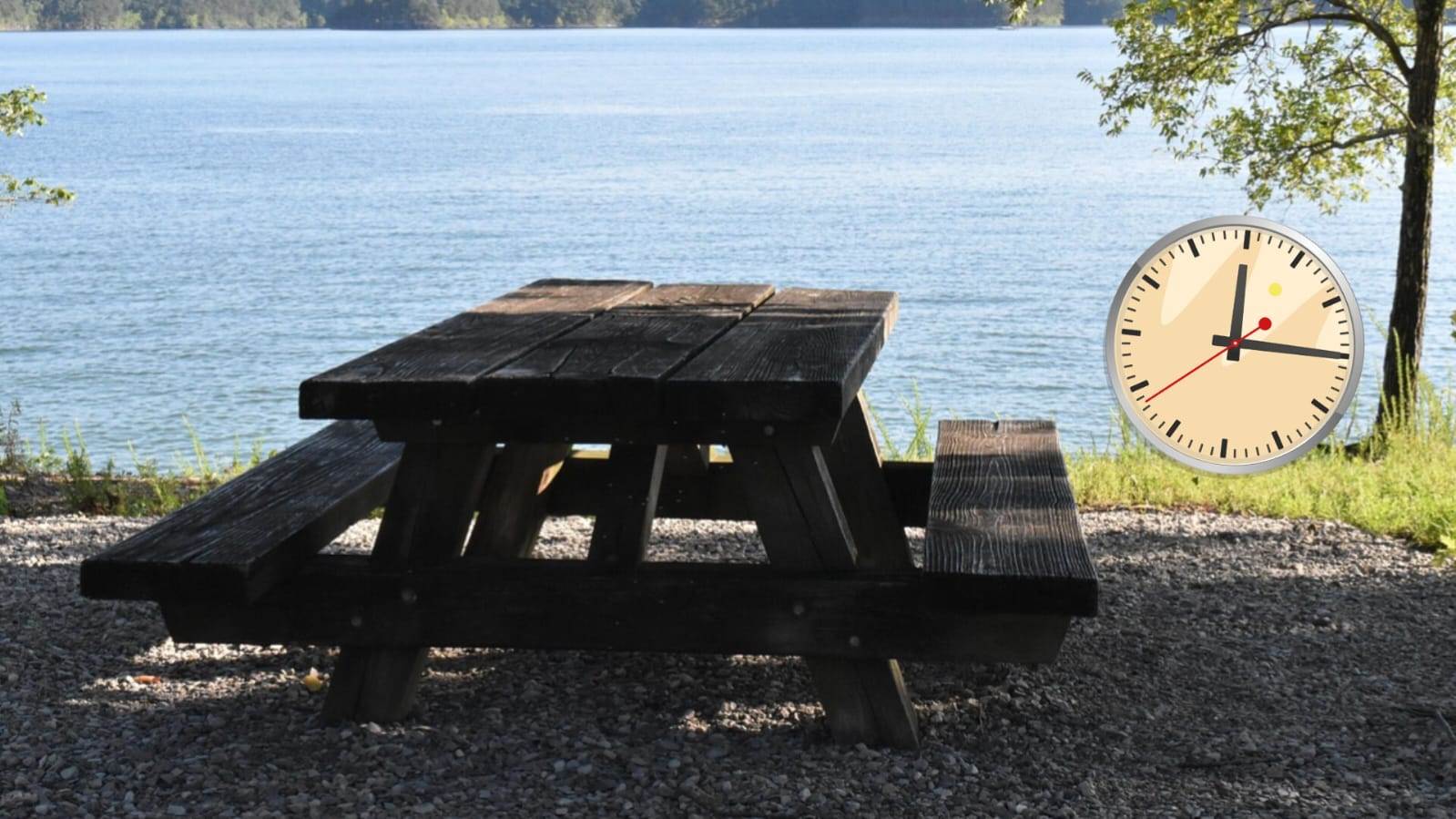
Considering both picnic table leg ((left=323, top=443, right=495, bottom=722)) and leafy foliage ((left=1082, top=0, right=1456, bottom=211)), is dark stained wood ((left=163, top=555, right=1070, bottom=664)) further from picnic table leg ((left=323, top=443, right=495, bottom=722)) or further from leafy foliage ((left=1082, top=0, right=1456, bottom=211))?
leafy foliage ((left=1082, top=0, right=1456, bottom=211))

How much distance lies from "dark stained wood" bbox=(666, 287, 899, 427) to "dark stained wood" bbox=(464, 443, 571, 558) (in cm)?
80

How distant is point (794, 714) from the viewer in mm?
3953

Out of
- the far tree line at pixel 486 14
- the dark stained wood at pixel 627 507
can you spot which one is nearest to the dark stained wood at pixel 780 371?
the dark stained wood at pixel 627 507

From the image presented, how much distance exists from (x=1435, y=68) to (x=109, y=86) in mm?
95960

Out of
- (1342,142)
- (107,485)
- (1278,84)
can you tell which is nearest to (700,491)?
(107,485)

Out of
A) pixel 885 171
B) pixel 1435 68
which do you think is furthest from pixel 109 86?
pixel 1435 68

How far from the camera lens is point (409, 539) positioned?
371 cm

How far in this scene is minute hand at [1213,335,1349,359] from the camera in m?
4.95

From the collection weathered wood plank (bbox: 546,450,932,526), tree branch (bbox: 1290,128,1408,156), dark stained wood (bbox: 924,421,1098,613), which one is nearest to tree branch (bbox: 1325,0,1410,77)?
tree branch (bbox: 1290,128,1408,156)

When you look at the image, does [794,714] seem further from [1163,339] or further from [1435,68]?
[1435,68]

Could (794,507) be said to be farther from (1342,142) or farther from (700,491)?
(1342,142)

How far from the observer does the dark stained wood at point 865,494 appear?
4363 millimetres

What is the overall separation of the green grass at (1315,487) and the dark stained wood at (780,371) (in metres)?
2.84

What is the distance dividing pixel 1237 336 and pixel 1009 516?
66.7 inches
